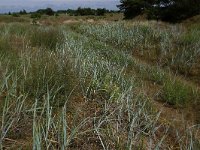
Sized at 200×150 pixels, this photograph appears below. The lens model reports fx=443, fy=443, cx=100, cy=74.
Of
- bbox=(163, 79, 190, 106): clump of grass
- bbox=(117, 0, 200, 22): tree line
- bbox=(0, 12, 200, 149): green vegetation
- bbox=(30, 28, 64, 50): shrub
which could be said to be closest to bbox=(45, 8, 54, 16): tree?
bbox=(117, 0, 200, 22): tree line

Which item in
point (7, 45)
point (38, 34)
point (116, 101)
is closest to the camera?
point (116, 101)

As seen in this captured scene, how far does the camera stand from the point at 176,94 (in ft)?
16.7

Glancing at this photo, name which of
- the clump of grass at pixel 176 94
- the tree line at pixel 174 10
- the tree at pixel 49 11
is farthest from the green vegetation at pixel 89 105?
the tree at pixel 49 11

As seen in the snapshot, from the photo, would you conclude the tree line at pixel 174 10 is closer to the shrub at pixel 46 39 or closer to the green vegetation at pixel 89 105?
the shrub at pixel 46 39

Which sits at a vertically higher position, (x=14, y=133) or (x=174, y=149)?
(x=14, y=133)

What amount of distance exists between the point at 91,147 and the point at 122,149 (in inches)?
8.9

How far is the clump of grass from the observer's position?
496 cm

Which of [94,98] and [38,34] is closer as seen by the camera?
[94,98]

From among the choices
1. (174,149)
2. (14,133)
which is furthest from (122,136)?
(14,133)

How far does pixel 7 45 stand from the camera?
656 cm

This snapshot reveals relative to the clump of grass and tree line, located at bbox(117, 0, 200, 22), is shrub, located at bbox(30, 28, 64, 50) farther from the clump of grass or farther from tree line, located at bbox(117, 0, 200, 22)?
tree line, located at bbox(117, 0, 200, 22)

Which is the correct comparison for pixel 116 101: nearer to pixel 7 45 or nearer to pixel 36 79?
pixel 36 79

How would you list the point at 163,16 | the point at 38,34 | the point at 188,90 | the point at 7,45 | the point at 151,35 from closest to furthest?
the point at 188,90 → the point at 7,45 → the point at 38,34 → the point at 151,35 → the point at 163,16

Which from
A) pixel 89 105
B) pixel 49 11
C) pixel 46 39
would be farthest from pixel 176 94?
pixel 49 11
